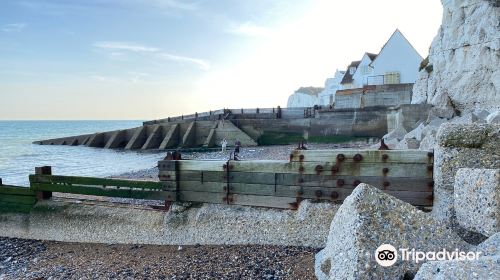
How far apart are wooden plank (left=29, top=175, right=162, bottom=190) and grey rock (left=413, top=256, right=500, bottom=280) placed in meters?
6.10

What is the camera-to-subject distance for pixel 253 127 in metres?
35.3

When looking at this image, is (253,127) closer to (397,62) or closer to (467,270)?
(397,62)

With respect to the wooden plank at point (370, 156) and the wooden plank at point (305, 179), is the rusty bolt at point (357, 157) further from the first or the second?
the wooden plank at point (305, 179)

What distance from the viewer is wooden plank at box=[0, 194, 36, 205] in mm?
8492

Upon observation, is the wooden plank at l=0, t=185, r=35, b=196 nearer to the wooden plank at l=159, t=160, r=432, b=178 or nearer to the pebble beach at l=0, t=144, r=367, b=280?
the pebble beach at l=0, t=144, r=367, b=280

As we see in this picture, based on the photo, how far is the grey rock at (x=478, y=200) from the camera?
352cm

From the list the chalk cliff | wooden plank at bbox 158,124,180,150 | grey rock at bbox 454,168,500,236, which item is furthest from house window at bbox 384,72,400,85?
grey rock at bbox 454,168,500,236

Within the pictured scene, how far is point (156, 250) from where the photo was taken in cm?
668

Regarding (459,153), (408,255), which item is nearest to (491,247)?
(408,255)

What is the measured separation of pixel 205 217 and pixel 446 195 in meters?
4.47

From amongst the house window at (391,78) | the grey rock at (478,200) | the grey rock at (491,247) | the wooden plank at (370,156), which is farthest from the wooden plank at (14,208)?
the house window at (391,78)

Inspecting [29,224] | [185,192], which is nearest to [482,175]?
[185,192]

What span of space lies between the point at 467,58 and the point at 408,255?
77.6 ft

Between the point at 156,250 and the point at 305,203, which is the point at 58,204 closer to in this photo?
the point at 156,250
